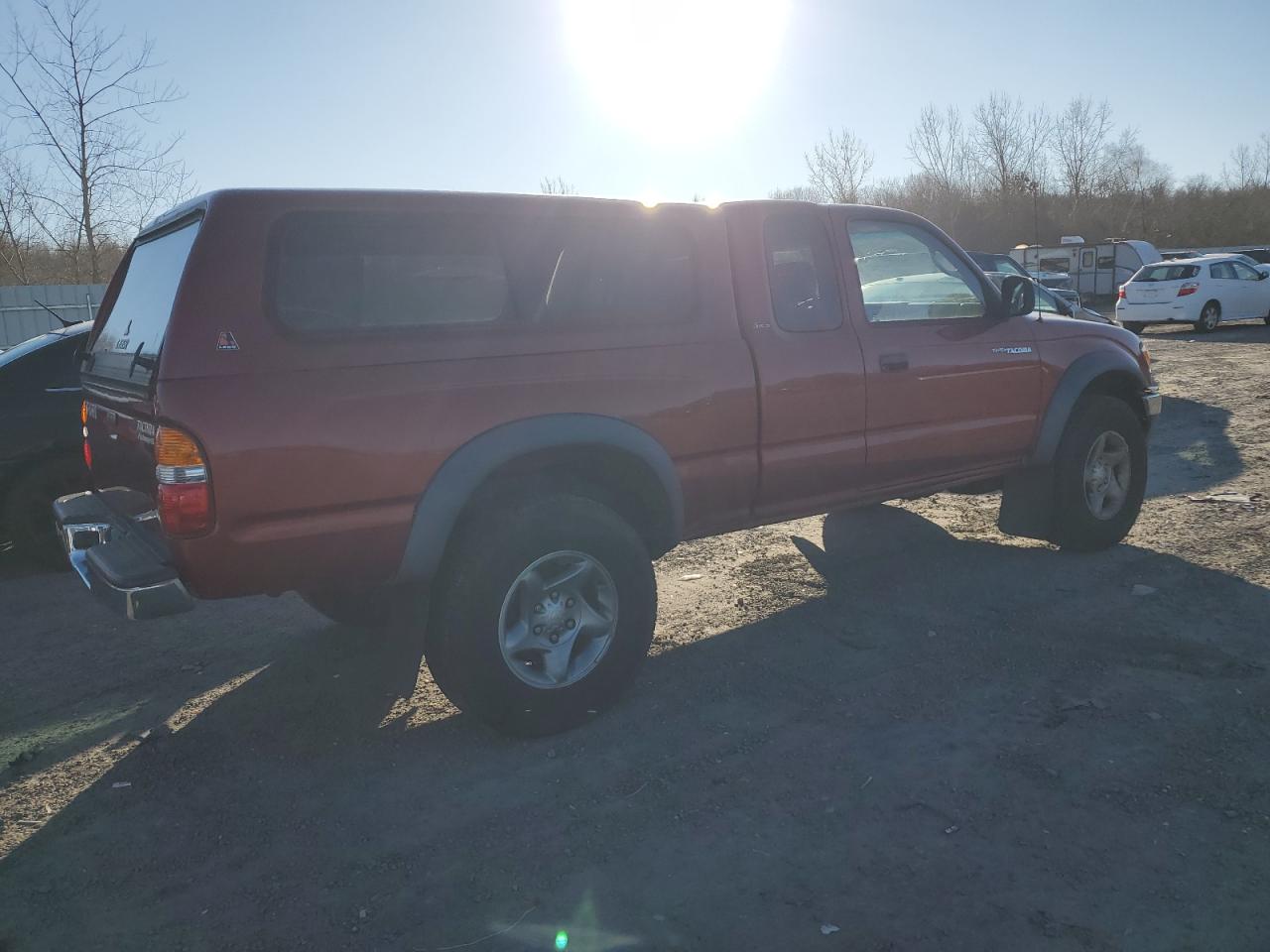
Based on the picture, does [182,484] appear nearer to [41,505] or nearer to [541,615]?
[541,615]

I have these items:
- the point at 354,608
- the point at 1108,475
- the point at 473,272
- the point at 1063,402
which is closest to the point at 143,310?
the point at 473,272

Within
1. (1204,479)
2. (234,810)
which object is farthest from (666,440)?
(1204,479)

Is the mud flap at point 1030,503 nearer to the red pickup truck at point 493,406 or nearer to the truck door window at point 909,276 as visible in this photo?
the red pickup truck at point 493,406

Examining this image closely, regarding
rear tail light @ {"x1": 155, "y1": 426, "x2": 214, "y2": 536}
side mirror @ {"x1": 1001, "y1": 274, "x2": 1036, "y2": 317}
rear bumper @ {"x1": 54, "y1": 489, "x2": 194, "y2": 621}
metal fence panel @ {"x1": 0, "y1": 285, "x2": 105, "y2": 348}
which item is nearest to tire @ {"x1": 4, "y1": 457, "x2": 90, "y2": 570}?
rear bumper @ {"x1": 54, "y1": 489, "x2": 194, "y2": 621}

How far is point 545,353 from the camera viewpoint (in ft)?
12.1

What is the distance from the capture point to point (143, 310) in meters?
3.74

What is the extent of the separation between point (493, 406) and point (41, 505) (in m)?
4.46

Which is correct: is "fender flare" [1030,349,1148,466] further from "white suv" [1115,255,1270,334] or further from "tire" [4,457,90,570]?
"white suv" [1115,255,1270,334]

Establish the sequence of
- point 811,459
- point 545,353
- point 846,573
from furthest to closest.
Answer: point 846,573, point 811,459, point 545,353

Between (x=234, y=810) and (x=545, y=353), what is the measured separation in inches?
74.6

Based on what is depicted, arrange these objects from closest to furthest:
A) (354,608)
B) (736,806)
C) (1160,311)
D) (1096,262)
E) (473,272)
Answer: (736,806) → (473,272) → (354,608) → (1160,311) → (1096,262)

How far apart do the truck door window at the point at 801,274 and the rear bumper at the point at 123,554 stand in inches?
103

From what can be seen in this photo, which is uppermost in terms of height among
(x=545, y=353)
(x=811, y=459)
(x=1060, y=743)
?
(x=545, y=353)

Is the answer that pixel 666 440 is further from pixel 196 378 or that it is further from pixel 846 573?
pixel 846 573
